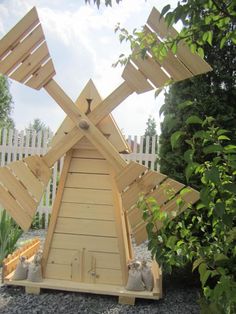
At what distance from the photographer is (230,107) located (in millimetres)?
3053

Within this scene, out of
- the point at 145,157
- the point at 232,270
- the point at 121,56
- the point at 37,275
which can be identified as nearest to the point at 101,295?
the point at 37,275

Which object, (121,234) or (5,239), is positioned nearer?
(121,234)

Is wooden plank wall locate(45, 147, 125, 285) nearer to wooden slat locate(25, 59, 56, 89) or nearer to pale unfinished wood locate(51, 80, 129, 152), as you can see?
pale unfinished wood locate(51, 80, 129, 152)

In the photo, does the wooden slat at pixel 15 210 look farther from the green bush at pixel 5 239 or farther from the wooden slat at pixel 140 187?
the green bush at pixel 5 239

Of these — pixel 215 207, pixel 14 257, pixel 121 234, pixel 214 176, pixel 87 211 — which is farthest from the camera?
pixel 14 257

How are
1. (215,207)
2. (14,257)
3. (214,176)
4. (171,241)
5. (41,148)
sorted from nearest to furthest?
1. (214,176)
2. (215,207)
3. (171,241)
4. (14,257)
5. (41,148)

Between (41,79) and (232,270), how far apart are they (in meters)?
2.26

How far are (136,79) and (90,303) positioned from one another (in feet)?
6.14

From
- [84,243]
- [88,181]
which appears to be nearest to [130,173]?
[88,181]

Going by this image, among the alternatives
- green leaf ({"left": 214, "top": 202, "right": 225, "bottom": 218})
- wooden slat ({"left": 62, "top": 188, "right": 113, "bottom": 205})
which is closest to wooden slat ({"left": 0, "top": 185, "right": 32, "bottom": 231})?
wooden slat ({"left": 62, "top": 188, "right": 113, "bottom": 205})

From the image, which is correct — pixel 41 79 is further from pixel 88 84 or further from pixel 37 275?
pixel 37 275

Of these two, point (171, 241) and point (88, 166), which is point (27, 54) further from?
point (171, 241)

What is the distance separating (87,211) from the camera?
10.4 feet

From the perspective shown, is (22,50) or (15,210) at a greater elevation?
(22,50)
